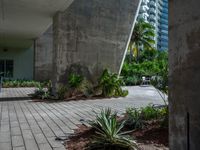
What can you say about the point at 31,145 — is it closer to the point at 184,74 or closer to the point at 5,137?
the point at 5,137

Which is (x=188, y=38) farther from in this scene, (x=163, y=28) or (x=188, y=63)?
(x=163, y=28)

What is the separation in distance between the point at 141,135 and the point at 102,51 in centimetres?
860

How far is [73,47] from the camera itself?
11867mm

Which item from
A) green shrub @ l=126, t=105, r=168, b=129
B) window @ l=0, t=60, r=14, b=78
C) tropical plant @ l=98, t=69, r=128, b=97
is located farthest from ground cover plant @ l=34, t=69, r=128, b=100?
window @ l=0, t=60, r=14, b=78

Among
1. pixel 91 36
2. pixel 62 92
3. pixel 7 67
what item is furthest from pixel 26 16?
pixel 7 67

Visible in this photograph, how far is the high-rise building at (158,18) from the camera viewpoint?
101750 mm

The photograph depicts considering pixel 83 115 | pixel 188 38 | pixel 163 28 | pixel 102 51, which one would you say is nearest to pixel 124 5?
pixel 102 51

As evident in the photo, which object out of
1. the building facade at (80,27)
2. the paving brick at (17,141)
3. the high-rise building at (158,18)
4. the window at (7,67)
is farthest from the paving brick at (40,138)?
the high-rise building at (158,18)

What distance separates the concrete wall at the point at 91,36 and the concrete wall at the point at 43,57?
921cm

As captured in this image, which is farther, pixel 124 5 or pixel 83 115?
pixel 124 5

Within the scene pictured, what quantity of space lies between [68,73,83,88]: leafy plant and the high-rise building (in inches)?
3366

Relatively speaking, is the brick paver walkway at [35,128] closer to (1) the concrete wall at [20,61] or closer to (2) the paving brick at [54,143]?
(2) the paving brick at [54,143]

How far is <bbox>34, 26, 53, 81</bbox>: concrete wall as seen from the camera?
2141 centimetres

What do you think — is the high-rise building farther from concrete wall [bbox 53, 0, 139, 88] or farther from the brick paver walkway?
the brick paver walkway
